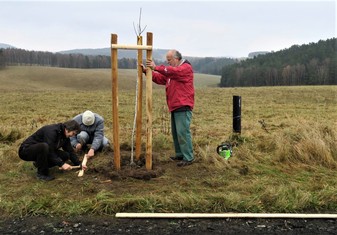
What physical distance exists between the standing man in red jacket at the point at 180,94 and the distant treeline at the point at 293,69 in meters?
72.6

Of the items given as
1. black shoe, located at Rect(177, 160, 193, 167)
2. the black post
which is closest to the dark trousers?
black shoe, located at Rect(177, 160, 193, 167)

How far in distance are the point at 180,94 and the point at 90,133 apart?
2.20 m

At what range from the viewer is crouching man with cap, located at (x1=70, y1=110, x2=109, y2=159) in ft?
22.4

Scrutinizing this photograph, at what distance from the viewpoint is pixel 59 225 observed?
400 cm

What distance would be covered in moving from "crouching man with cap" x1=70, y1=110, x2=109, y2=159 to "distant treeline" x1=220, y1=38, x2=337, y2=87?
240 feet

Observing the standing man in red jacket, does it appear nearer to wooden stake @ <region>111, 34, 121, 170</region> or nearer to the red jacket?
the red jacket

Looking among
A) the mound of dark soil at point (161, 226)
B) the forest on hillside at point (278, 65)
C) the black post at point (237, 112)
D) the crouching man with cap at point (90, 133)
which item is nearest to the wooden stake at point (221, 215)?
the mound of dark soil at point (161, 226)

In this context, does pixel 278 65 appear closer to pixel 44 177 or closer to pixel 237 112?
pixel 237 112

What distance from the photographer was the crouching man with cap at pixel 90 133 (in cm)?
683

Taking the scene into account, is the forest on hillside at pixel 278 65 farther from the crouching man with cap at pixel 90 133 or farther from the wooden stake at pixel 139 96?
the wooden stake at pixel 139 96

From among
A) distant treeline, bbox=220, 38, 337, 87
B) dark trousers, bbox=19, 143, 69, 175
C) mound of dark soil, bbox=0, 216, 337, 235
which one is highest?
distant treeline, bbox=220, 38, 337, 87

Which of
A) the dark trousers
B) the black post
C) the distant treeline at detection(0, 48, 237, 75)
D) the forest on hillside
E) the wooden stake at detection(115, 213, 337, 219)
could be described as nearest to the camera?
the wooden stake at detection(115, 213, 337, 219)

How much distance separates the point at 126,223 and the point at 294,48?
328 feet

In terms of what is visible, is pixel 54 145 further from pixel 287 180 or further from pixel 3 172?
pixel 287 180
